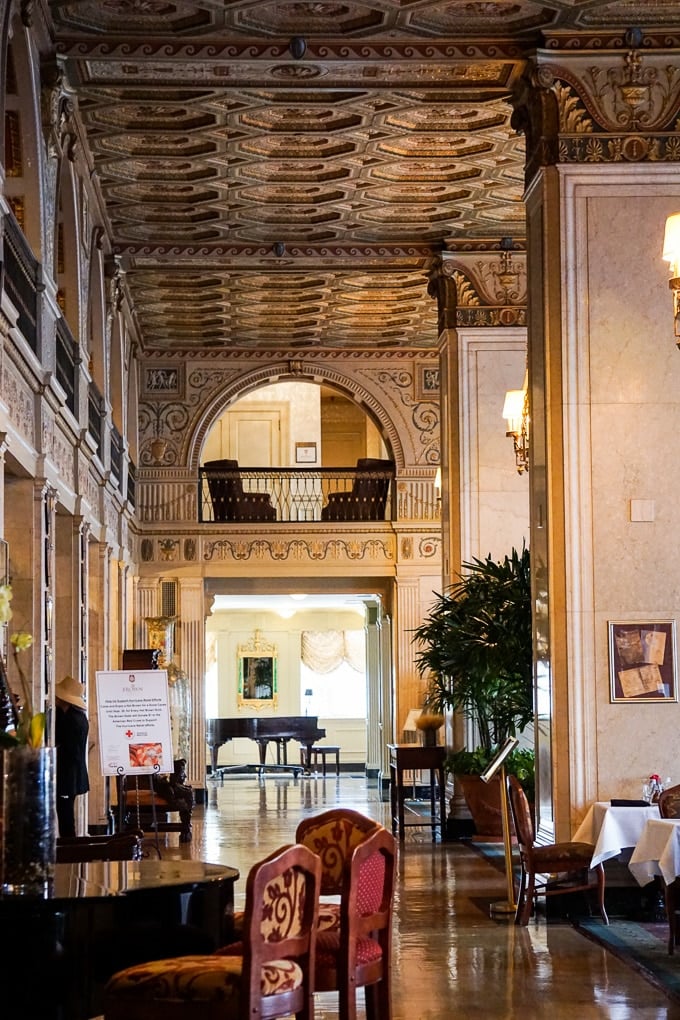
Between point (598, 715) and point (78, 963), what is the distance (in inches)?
218

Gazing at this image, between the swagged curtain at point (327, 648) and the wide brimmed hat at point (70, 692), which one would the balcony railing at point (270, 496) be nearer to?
the swagged curtain at point (327, 648)

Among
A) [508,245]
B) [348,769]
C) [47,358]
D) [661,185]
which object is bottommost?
[348,769]

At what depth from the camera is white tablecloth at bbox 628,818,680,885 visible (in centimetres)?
790

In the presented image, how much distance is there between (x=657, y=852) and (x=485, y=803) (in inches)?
215

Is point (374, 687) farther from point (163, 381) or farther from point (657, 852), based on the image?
point (657, 852)

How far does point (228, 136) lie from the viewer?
12742 mm

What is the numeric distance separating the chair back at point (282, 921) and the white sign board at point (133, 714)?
5515 mm

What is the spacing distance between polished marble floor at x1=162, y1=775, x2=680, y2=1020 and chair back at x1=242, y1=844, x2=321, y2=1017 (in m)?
1.85

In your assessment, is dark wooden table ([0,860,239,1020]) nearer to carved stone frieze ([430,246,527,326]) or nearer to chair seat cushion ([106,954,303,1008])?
chair seat cushion ([106,954,303,1008])

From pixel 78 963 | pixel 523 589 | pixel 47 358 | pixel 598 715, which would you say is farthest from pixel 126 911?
pixel 523 589

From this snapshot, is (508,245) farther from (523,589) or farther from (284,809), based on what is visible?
(284,809)

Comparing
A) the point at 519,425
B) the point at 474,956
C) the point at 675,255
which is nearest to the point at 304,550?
the point at 519,425

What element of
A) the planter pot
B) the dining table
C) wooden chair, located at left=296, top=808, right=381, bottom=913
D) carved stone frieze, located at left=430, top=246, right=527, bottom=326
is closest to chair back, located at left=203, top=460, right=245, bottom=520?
carved stone frieze, located at left=430, top=246, right=527, bottom=326

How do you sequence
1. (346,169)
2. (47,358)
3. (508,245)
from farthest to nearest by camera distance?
(508,245)
(346,169)
(47,358)
